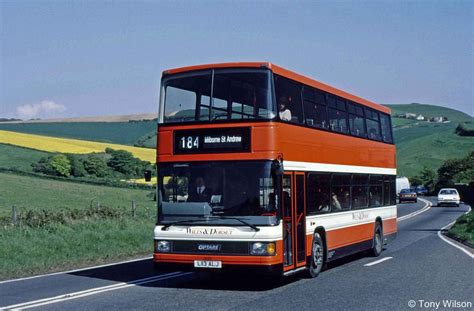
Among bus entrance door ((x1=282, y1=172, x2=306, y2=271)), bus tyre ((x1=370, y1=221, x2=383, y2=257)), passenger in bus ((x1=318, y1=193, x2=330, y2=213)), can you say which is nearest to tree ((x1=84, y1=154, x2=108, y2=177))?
bus tyre ((x1=370, y1=221, x2=383, y2=257))

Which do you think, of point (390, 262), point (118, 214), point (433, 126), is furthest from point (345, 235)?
point (433, 126)

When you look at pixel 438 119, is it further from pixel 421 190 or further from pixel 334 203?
pixel 334 203

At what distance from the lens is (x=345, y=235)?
57.9 ft

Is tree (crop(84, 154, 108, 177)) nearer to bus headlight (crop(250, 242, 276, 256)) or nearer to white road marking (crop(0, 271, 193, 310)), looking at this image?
white road marking (crop(0, 271, 193, 310))

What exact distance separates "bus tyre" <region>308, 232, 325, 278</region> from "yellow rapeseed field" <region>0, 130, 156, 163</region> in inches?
2036

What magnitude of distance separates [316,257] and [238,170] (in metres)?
3.35

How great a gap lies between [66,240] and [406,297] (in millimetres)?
11398

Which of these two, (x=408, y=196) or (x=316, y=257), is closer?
(x=316, y=257)

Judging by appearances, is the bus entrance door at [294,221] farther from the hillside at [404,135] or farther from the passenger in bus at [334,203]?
the hillside at [404,135]

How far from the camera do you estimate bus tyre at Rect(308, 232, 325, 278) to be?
49.8 ft

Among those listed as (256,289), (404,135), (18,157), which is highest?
(404,135)

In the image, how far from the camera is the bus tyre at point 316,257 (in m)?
15.2

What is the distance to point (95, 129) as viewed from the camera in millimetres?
89750

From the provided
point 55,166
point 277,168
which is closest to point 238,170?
point 277,168
